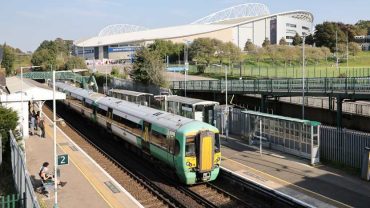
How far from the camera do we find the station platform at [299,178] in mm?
17078

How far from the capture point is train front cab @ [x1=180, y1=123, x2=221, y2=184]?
1858cm

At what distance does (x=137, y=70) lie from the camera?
62312mm

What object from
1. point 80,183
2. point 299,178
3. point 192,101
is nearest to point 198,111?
point 192,101

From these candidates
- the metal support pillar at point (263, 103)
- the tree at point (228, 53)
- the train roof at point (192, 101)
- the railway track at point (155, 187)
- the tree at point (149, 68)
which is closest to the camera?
the railway track at point (155, 187)

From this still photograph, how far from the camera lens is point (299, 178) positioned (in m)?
20.0

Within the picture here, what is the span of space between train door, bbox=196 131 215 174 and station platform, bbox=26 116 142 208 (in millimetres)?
3353

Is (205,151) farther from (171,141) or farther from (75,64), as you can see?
(75,64)

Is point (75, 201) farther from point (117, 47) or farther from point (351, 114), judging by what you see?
point (117, 47)

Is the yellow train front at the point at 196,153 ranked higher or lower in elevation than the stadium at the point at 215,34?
lower

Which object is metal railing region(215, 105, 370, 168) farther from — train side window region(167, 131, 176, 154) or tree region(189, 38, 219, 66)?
tree region(189, 38, 219, 66)

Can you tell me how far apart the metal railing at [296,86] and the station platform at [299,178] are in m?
10.3

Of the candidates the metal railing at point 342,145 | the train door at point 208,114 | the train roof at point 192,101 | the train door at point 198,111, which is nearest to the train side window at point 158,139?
the metal railing at point 342,145

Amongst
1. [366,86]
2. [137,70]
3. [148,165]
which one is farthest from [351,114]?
[137,70]

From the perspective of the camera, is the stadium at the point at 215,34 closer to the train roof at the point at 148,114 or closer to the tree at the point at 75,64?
the tree at the point at 75,64
